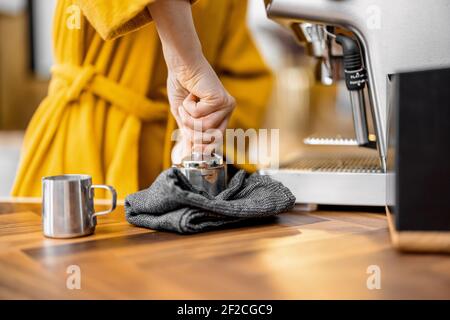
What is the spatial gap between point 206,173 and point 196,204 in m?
0.08

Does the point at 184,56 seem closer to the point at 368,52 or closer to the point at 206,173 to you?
the point at 206,173

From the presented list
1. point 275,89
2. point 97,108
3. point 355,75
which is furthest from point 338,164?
point 275,89

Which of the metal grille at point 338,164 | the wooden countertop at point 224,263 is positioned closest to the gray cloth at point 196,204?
the wooden countertop at point 224,263

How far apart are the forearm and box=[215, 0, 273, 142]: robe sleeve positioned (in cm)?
35

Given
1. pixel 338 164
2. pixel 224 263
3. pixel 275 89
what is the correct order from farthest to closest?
pixel 275 89
pixel 338 164
pixel 224 263

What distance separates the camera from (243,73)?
3.74ft

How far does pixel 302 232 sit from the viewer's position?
2.36ft

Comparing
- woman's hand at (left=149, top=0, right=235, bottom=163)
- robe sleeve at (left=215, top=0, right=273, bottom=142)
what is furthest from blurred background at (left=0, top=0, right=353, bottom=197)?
woman's hand at (left=149, top=0, right=235, bottom=163)

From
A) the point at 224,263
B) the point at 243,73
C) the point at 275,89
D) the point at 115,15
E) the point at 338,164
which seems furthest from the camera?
the point at 275,89

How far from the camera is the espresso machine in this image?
0.77 metres

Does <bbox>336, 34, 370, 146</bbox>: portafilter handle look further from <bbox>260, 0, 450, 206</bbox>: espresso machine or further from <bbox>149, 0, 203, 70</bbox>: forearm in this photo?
<bbox>149, 0, 203, 70</bbox>: forearm

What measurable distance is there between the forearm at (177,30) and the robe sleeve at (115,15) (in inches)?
0.8
